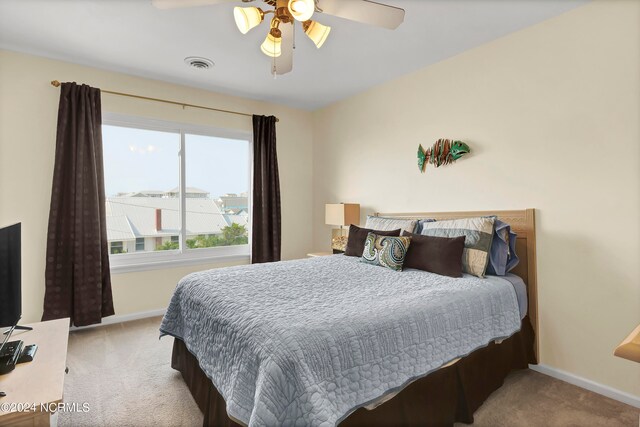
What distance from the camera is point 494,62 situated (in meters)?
2.76

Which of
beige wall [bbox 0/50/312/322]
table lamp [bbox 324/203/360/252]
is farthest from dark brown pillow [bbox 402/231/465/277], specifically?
beige wall [bbox 0/50/312/322]

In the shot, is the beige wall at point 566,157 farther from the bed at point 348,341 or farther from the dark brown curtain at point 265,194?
the dark brown curtain at point 265,194

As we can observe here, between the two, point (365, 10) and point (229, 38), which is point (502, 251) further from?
point (229, 38)

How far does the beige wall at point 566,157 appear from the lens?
2105mm

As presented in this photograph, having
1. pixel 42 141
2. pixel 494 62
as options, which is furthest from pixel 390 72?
pixel 42 141

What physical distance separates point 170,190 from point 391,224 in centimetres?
254

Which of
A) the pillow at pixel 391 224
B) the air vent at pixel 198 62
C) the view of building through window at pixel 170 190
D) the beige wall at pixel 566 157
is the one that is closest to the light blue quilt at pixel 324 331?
the beige wall at pixel 566 157

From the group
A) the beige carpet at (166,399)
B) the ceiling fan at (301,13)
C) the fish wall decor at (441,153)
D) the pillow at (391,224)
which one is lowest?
the beige carpet at (166,399)

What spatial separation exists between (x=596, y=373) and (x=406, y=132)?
2.48 metres

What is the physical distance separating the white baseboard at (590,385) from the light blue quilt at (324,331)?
1.88ft

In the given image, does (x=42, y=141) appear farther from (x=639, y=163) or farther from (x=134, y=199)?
(x=639, y=163)

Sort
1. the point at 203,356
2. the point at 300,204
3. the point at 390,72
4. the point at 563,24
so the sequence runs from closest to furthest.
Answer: the point at 203,356
the point at 563,24
the point at 390,72
the point at 300,204

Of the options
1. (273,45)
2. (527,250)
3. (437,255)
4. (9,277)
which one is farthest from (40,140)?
(527,250)

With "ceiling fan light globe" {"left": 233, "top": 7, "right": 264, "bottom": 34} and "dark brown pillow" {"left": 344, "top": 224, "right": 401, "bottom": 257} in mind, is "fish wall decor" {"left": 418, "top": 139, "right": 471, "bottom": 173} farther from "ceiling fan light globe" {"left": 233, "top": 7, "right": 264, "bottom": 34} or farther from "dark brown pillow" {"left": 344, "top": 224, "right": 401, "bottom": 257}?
"ceiling fan light globe" {"left": 233, "top": 7, "right": 264, "bottom": 34}
